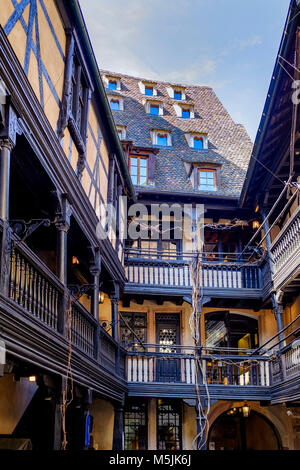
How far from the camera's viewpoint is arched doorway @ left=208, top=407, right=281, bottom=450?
18297mm

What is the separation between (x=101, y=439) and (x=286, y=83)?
1137 centimetres

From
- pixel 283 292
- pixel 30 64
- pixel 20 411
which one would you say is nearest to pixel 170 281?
pixel 283 292

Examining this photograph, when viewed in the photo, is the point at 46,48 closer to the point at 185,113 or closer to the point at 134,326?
the point at 134,326

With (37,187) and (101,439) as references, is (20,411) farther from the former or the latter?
(101,439)

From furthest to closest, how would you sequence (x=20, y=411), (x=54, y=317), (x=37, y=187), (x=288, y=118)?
1. (x=288, y=118)
2. (x=20, y=411)
3. (x=37, y=187)
4. (x=54, y=317)

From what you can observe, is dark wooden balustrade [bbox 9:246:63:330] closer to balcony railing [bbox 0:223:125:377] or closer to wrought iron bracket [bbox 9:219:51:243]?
balcony railing [bbox 0:223:125:377]

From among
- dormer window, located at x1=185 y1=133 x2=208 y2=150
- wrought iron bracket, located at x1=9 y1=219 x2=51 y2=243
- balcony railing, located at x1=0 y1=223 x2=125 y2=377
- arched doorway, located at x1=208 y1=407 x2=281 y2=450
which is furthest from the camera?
dormer window, located at x1=185 y1=133 x2=208 y2=150

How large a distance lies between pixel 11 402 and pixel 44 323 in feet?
11.8

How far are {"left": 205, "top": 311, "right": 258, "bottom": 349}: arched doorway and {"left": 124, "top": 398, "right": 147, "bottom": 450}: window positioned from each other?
3.17 meters

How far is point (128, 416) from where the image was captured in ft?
56.3

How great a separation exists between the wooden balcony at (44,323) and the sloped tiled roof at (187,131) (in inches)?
332

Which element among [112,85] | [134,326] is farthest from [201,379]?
[112,85]

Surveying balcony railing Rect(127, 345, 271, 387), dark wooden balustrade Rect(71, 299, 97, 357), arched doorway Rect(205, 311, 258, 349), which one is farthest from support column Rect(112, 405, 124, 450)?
arched doorway Rect(205, 311, 258, 349)

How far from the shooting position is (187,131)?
22.3 m
